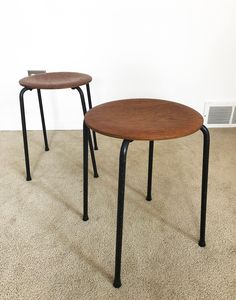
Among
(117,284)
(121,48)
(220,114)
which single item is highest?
(121,48)

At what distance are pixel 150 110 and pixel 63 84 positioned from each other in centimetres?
50

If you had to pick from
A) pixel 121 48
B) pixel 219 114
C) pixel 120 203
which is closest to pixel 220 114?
pixel 219 114

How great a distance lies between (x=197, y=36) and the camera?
1.87m

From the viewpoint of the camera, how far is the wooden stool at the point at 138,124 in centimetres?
77

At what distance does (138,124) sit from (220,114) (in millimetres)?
1492

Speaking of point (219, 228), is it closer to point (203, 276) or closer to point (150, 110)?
point (203, 276)

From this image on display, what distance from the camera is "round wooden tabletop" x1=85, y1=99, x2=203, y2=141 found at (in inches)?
30.4

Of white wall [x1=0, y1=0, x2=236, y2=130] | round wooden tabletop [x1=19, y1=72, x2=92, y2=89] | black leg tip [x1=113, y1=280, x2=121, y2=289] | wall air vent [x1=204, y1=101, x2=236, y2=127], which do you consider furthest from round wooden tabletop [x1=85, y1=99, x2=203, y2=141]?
wall air vent [x1=204, y1=101, x2=236, y2=127]

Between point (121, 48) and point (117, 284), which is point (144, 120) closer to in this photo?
point (117, 284)

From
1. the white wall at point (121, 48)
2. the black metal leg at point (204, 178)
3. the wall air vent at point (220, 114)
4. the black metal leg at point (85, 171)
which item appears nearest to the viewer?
the black metal leg at point (204, 178)

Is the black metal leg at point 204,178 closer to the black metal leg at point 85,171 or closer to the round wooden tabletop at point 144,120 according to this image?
the round wooden tabletop at point 144,120

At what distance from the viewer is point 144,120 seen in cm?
87

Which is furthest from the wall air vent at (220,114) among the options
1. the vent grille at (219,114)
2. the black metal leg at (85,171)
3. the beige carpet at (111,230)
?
the black metal leg at (85,171)

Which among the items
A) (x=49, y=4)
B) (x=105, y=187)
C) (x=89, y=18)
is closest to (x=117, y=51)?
(x=89, y=18)
